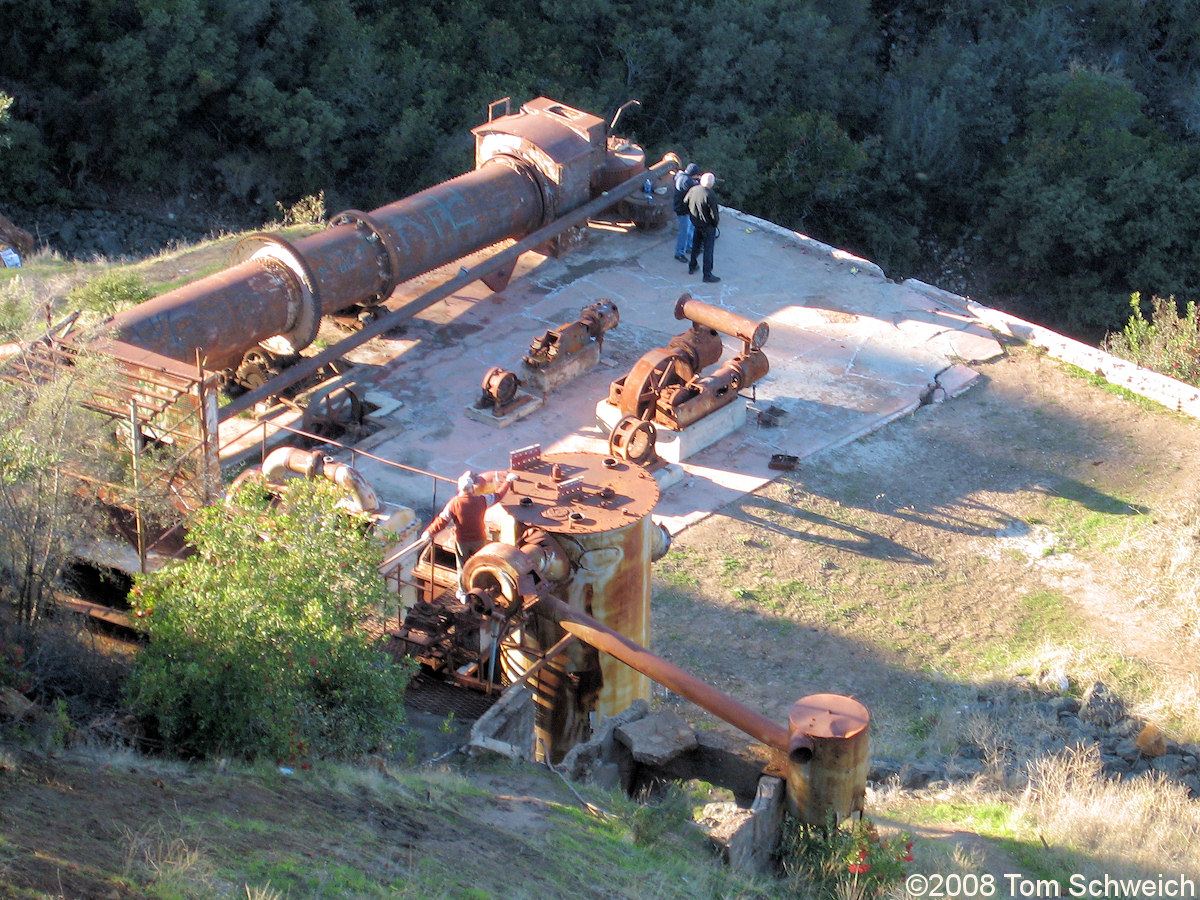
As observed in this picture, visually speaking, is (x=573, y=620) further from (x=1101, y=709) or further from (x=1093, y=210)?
(x=1093, y=210)

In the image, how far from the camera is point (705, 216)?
1475 cm

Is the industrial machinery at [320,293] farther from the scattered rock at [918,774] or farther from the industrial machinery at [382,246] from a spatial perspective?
the scattered rock at [918,774]

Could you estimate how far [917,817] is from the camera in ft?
27.1

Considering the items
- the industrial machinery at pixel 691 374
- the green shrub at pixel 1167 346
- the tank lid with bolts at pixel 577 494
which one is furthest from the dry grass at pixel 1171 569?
the tank lid with bolts at pixel 577 494

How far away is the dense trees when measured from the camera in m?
22.8

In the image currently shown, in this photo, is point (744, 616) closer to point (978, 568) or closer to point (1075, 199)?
point (978, 568)

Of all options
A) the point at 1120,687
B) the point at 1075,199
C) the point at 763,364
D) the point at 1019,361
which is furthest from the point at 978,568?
the point at 1075,199

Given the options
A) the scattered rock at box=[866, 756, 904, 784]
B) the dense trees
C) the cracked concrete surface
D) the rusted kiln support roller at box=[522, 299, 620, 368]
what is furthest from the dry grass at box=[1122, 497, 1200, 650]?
the dense trees

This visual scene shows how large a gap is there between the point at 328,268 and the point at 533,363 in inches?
82.6

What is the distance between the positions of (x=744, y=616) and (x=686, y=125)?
1804 centimetres

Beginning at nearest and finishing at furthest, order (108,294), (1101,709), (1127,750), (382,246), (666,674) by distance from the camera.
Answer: (666,674), (1127,750), (1101,709), (108,294), (382,246)

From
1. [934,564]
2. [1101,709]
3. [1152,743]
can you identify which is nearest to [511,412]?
[934,564]

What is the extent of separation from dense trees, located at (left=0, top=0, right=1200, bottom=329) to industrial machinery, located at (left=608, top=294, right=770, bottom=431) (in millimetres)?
12432

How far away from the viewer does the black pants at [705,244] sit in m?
14.9
